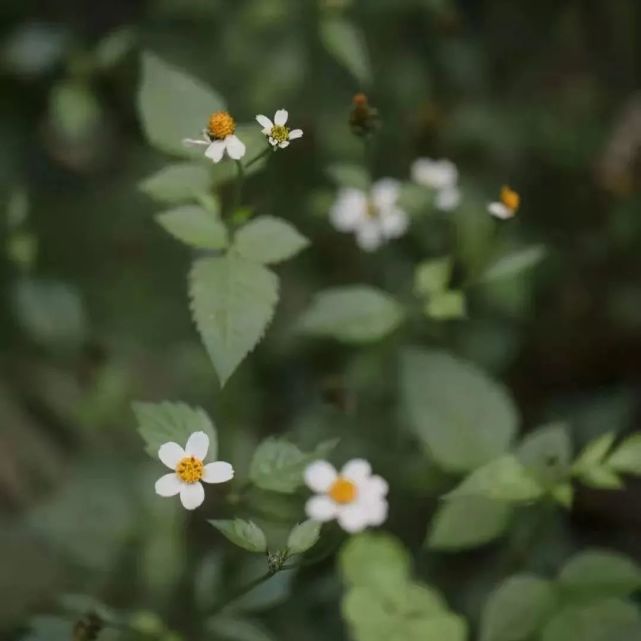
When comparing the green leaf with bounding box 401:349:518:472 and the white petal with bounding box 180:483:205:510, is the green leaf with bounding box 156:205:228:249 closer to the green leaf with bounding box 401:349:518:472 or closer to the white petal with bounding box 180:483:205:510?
the white petal with bounding box 180:483:205:510

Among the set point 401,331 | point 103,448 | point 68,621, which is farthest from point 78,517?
point 401,331

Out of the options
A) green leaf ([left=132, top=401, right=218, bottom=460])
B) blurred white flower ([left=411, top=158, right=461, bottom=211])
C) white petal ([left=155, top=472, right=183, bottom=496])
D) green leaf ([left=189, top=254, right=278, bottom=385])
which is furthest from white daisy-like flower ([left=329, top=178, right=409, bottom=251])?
white petal ([left=155, top=472, right=183, bottom=496])

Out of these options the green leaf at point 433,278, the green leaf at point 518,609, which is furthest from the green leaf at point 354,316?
the green leaf at point 518,609

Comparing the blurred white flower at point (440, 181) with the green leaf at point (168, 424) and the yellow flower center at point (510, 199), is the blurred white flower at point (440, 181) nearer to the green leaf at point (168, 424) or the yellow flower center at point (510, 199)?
the yellow flower center at point (510, 199)

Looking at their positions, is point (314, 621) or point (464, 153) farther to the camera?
point (464, 153)

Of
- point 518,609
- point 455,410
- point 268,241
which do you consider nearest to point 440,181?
point 455,410

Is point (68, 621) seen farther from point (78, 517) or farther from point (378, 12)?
point (378, 12)
